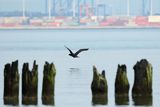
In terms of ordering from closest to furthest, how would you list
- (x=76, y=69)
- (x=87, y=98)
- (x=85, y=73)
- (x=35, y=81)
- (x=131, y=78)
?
(x=35, y=81) → (x=87, y=98) → (x=131, y=78) → (x=85, y=73) → (x=76, y=69)

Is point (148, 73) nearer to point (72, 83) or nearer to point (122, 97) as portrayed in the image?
point (122, 97)

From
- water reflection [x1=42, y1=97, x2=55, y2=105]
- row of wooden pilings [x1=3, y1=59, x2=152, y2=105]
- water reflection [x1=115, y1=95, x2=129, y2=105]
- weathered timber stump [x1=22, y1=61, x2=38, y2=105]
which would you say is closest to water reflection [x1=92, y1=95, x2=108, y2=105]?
row of wooden pilings [x1=3, y1=59, x2=152, y2=105]

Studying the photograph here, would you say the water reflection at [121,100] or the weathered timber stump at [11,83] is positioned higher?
the weathered timber stump at [11,83]

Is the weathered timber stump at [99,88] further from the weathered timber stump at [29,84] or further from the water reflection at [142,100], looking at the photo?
the weathered timber stump at [29,84]

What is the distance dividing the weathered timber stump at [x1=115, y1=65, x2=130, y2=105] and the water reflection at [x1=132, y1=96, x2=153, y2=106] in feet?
0.89

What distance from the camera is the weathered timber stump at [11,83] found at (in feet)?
105

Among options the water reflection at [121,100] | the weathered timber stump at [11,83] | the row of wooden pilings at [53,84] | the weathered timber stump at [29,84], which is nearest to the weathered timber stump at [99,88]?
the row of wooden pilings at [53,84]

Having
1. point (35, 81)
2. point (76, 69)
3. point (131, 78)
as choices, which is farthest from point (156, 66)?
point (35, 81)

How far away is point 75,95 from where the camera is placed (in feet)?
119

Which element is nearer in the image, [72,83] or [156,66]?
[72,83]

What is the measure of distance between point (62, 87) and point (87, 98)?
4885mm

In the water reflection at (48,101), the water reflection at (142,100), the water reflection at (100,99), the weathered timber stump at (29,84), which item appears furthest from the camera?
the water reflection at (100,99)

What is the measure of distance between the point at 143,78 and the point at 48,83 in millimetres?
3154

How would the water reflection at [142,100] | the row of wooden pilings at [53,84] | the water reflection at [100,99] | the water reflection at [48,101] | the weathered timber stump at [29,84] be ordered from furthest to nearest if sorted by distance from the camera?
1. the water reflection at [100,99]
2. the water reflection at [48,101]
3. the water reflection at [142,100]
4. the row of wooden pilings at [53,84]
5. the weathered timber stump at [29,84]
